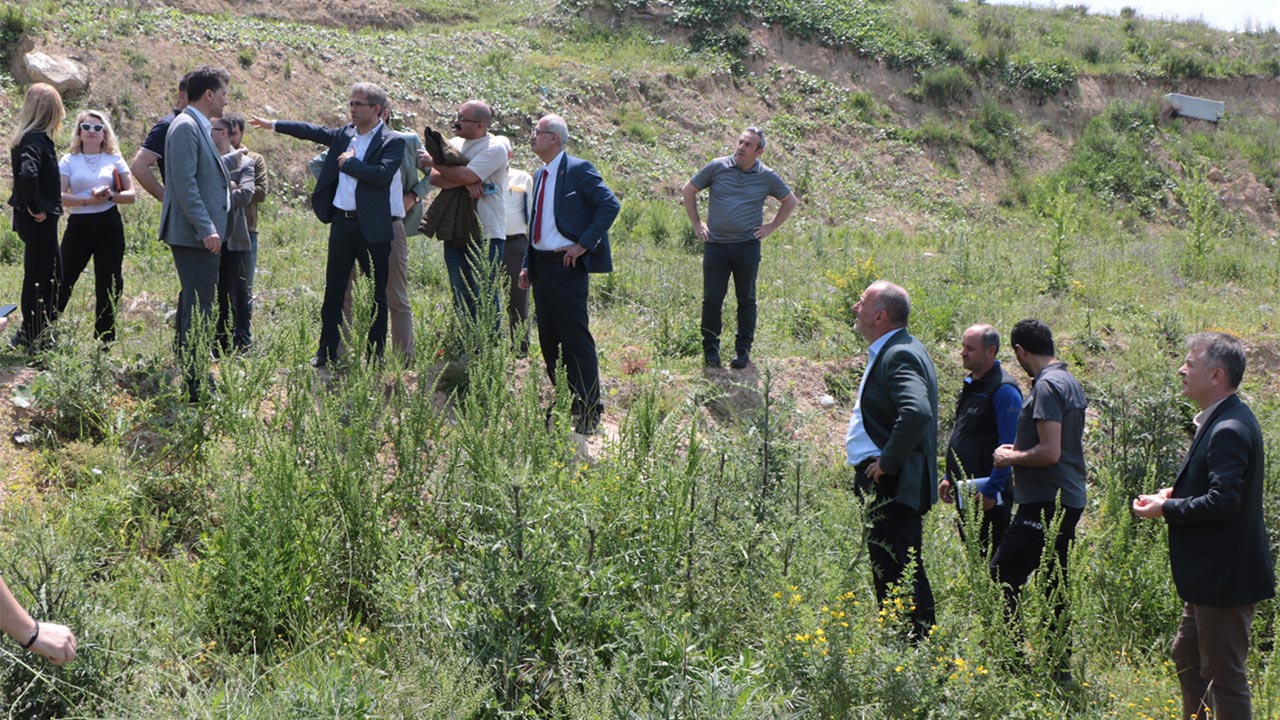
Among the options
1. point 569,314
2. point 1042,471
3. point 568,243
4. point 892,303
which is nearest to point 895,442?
point 892,303

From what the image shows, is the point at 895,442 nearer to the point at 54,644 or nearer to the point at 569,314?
the point at 569,314

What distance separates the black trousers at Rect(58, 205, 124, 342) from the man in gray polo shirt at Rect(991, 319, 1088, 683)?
16.6 feet

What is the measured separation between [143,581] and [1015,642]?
142 inches

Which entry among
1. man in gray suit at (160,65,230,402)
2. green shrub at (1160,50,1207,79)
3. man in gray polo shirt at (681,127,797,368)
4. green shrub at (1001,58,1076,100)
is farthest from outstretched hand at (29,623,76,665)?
green shrub at (1160,50,1207,79)

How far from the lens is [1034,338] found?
195 inches

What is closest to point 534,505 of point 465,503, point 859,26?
point 465,503

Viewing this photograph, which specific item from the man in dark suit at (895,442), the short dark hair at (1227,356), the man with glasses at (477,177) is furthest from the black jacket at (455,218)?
the short dark hair at (1227,356)

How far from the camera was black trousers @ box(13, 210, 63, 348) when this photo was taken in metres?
5.96

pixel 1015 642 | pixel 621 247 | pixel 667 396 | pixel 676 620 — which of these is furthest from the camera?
pixel 621 247

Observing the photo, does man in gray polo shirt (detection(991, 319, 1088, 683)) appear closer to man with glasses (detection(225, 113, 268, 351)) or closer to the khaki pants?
the khaki pants

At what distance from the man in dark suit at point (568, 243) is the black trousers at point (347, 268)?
0.94m

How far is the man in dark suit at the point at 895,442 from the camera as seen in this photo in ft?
14.1

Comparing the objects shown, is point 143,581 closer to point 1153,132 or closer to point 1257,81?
point 1153,132

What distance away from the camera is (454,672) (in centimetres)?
327
